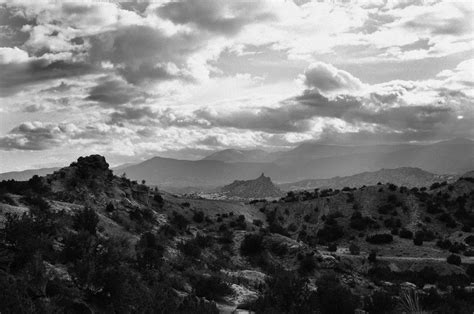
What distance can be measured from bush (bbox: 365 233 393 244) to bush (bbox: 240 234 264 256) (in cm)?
2406

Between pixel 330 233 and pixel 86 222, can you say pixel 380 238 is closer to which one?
pixel 330 233

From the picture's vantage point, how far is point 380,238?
2267 inches

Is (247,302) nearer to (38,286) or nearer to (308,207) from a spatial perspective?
(38,286)

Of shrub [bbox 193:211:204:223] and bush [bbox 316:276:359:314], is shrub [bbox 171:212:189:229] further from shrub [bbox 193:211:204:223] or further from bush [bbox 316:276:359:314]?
bush [bbox 316:276:359:314]

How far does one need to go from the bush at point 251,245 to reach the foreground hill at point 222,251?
5.7 inches

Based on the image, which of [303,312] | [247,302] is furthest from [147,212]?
[303,312]

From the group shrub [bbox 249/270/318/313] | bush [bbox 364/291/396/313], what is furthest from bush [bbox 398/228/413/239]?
shrub [bbox 249/270/318/313]

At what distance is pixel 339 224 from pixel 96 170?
40.0 meters

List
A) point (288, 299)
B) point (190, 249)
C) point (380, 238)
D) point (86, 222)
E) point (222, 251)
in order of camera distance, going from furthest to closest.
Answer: point (380, 238)
point (222, 251)
point (190, 249)
point (86, 222)
point (288, 299)

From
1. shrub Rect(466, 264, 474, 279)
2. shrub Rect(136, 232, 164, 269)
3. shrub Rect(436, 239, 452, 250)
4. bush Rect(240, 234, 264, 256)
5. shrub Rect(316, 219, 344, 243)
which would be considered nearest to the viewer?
shrub Rect(136, 232, 164, 269)

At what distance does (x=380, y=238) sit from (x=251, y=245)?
26081 mm

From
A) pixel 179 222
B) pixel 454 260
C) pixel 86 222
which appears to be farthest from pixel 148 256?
pixel 454 260

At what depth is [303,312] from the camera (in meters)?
18.2

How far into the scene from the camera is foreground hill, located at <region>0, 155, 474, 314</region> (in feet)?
54.7
